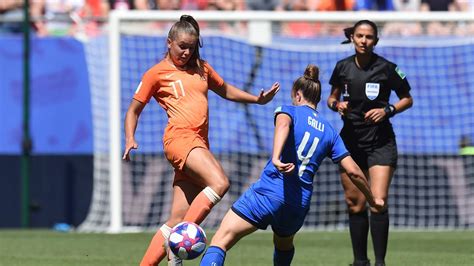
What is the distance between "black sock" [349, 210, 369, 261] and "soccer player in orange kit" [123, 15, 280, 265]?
172 centimetres

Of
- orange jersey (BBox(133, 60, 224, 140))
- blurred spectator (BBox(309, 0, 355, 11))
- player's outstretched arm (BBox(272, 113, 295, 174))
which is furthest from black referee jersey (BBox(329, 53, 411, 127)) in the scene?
blurred spectator (BBox(309, 0, 355, 11))

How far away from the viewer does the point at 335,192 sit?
16.7 meters

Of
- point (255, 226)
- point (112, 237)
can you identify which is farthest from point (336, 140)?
point (112, 237)

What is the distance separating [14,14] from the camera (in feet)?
56.5

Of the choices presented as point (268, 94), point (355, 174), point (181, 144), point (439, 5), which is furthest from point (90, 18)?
point (355, 174)

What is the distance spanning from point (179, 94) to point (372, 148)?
213cm

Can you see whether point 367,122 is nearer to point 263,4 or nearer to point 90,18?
point 90,18

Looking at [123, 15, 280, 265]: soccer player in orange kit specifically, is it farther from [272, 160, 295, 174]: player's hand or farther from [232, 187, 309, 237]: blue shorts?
[272, 160, 295, 174]: player's hand

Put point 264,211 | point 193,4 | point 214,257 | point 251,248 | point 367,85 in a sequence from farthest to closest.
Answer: point 193,4 → point 251,248 → point 367,85 → point 264,211 → point 214,257

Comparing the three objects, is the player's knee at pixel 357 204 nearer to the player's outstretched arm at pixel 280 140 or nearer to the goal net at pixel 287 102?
the player's outstretched arm at pixel 280 140

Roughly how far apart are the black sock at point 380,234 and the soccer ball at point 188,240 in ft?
7.44

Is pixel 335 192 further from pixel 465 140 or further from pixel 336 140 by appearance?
pixel 336 140

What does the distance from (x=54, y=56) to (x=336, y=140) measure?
342 inches

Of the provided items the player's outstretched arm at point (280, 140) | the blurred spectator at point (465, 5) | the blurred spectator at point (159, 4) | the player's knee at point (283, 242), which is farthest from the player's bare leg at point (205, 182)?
the blurred spectator at point (465, 5)
